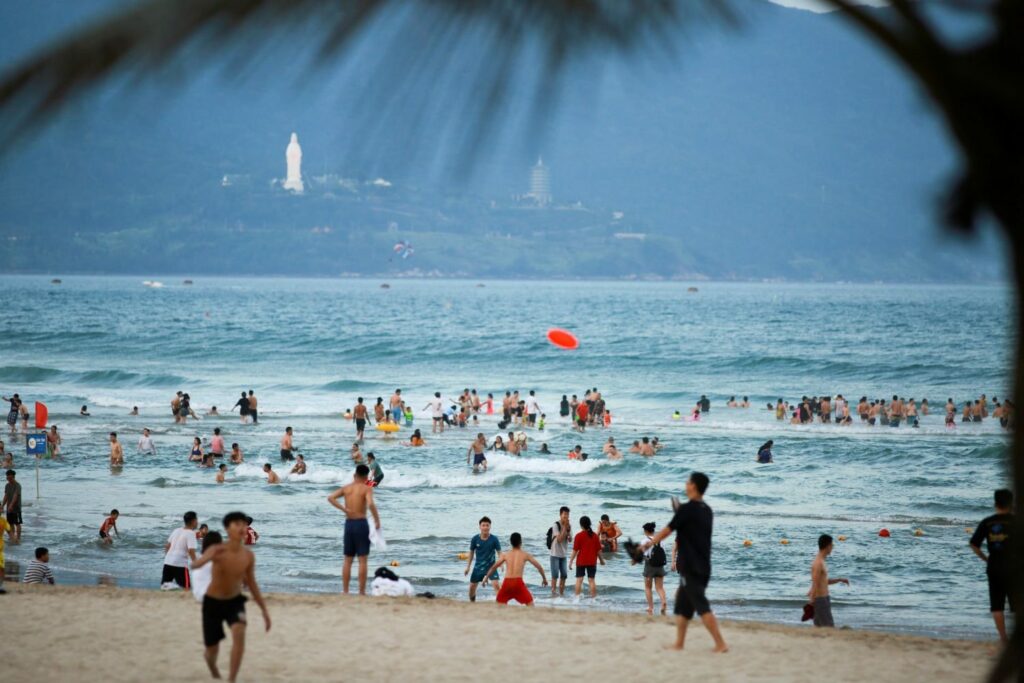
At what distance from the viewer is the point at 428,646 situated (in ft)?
31.8

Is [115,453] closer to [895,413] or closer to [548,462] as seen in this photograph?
[548,462]

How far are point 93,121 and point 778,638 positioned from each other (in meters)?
10.0

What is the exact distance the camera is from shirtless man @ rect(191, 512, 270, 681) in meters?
7.48

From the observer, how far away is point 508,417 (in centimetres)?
3766

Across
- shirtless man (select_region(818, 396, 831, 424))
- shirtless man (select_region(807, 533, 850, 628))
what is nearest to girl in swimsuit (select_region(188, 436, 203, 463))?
shirtless man (select_region(807, 533, 850, 628))

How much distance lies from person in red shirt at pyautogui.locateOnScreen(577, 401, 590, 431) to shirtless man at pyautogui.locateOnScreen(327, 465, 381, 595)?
24.5 m

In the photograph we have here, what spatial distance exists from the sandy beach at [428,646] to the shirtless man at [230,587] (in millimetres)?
769

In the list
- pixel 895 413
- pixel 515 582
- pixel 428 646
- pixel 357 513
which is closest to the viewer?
pixel 428 646

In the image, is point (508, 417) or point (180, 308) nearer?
point (508, 417)

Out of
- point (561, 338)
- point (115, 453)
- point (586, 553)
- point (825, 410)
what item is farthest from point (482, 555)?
point (561, 338)

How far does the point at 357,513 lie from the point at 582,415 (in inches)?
991

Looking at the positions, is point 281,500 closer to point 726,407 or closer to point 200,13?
point 200,13

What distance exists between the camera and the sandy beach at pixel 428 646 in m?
8.74

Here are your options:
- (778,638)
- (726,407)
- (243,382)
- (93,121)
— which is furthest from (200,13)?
(243,382)
